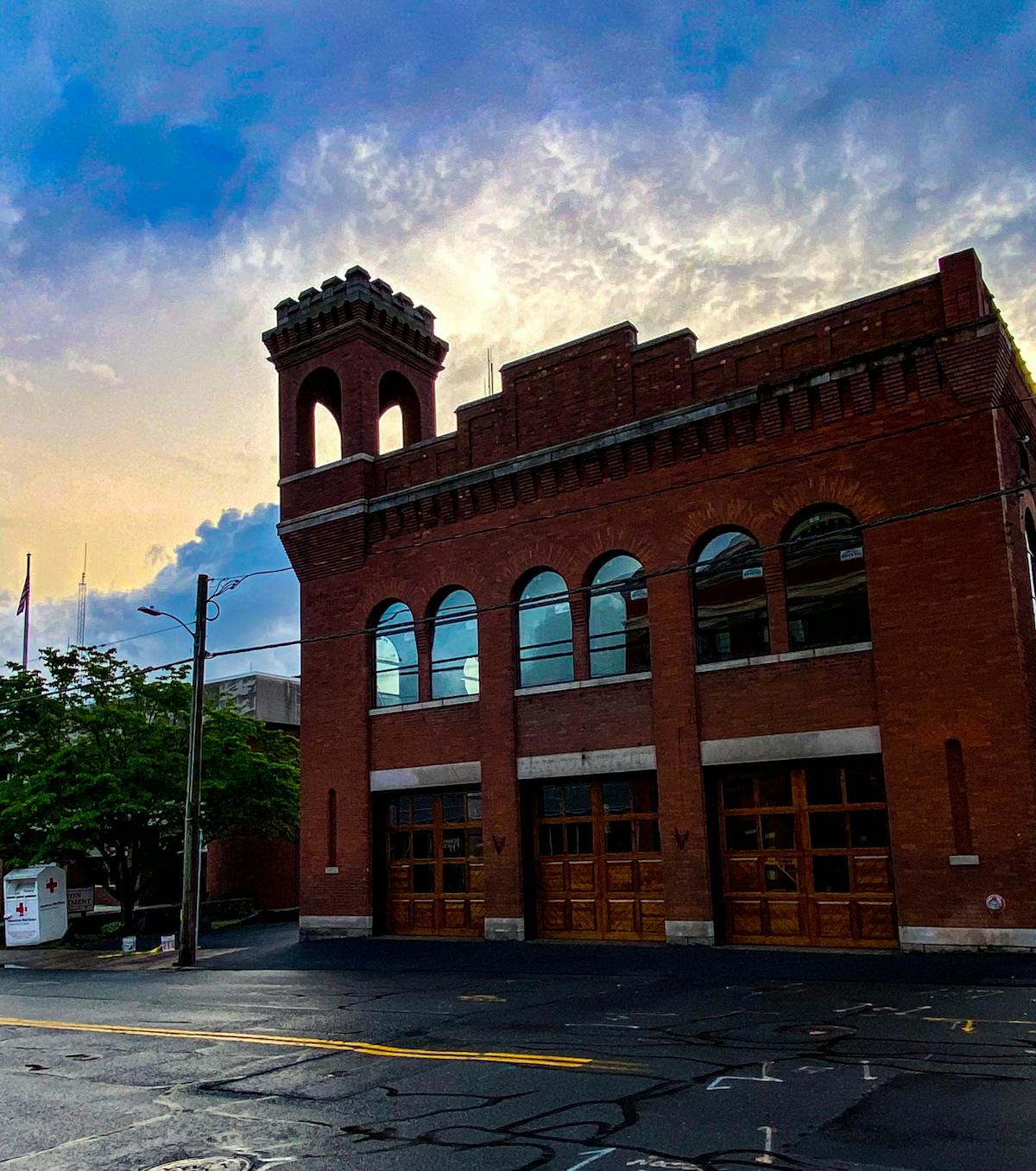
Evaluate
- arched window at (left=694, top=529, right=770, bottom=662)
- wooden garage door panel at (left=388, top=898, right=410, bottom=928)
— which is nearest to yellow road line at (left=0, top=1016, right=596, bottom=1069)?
wooden garage door panel at (left=388, top=898, right=410, bottom=928)

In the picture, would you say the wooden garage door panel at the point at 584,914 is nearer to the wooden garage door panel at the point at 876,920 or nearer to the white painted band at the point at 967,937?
the wooden garage door panel at the point at 876,920

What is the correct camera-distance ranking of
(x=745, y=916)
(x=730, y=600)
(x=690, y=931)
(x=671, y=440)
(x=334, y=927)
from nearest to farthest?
(x=745, y=916)
(x=690, y=931)
(x=730, y=600)
(x=671, y=440)
(x=334, y=927)

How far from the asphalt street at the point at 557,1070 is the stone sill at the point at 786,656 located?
15.3 ft

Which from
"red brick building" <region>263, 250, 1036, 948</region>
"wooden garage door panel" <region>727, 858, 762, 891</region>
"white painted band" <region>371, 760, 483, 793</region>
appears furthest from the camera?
"white painted band" <region>371, 760, 483, 793</region>

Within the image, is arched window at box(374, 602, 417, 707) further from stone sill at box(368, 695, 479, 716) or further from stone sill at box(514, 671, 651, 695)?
stone sill at box(514, 671, 651, 695)

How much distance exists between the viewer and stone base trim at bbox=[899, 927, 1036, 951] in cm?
1544

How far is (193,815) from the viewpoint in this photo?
21.8 metres

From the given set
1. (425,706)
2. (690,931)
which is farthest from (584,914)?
(425,706)

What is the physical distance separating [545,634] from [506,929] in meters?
5.65

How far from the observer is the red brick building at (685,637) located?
16688 millimetres

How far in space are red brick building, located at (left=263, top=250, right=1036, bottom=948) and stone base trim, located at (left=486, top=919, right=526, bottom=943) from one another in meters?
0.15

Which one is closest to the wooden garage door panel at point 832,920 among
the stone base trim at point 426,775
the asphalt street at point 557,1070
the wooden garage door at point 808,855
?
the wooden garage door at point 808,855

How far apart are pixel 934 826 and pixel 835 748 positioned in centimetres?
191

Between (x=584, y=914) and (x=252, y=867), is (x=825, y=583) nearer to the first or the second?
(x=584, y=914)
